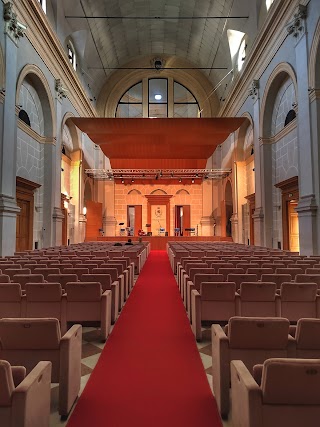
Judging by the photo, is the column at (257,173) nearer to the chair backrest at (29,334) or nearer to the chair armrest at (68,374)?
the chair armrest at (68,374)

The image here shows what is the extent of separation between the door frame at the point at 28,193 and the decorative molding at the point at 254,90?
933 cm

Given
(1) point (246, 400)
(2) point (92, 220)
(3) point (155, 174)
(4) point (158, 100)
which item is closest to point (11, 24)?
(1) point (246, 400)

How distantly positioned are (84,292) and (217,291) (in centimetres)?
140

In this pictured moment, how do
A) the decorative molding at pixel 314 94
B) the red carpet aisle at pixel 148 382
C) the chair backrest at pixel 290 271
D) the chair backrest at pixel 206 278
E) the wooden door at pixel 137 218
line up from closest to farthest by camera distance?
the red carpet aisle at pixel 148 382
the chair backrest at pixel 206 278
the chair backrest at pixel 290 271
the decorative molding at pixel 314 94
the wooden door at pixel 137 218

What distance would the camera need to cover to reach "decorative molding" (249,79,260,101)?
13.6 meters

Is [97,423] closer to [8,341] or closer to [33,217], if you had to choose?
[8,341]

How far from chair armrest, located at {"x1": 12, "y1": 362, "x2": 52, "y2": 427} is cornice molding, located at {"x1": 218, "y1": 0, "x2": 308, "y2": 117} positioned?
1096 cm

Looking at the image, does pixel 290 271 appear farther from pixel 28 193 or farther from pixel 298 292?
pixel 28 193

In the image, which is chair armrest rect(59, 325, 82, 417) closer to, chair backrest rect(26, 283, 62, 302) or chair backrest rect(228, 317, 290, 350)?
chair backrest rect(228, 317, 290, 350)

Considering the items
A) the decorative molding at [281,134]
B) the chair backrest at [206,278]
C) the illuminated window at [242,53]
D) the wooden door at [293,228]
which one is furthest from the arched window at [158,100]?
the chair backrest at [206,278]

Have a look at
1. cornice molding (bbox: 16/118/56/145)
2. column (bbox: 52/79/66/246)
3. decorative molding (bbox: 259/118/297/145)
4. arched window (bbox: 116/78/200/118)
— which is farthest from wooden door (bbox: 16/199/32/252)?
arched window (bbox: 116/78/200/118)

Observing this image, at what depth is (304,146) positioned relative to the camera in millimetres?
9344

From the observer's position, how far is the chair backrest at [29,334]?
2.04m

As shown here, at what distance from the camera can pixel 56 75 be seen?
1366 centimetres
